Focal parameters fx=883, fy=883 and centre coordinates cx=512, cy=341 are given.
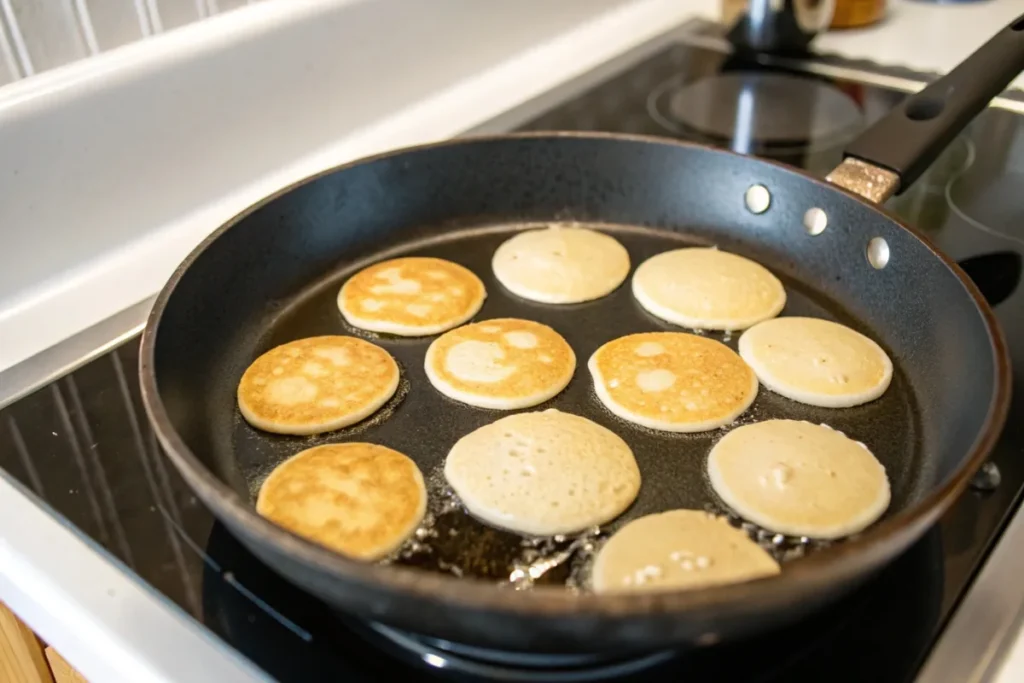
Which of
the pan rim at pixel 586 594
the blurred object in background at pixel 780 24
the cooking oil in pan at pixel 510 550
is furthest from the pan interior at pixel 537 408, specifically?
the blurred object in background at pixel 780 24

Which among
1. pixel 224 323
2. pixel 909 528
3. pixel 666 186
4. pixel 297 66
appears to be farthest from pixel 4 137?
pixel 909 528

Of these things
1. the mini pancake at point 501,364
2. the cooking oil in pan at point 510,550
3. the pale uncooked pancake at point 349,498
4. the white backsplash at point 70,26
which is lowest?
the cooking oil in pan at point 510,550

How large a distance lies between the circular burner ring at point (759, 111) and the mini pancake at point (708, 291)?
0.29 m

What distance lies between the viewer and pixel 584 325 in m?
0.98

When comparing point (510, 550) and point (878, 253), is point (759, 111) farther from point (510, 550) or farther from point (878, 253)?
point (510, 550)

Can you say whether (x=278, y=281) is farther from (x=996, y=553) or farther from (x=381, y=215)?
(x=996, y=553)

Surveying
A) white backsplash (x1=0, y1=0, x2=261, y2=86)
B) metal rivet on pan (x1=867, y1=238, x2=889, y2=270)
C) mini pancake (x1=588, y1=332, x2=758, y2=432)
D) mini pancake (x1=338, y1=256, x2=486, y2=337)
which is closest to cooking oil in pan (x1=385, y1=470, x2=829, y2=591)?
mini pancake (x1=588, y1=332, x2=758, y2=432)

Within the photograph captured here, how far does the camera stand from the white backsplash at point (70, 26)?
0.87 m

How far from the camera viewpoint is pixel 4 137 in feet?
2.83

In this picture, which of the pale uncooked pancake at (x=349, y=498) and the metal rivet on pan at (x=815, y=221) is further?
the metal rivet on pan at (x=815, y=221)

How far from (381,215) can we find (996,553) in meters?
0.74

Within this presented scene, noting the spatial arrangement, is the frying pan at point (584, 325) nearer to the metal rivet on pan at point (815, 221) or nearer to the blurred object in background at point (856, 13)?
the metal rivet on pan at point (815, 221)

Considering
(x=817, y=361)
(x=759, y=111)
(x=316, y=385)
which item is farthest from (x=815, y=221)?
(x=316, y=385)

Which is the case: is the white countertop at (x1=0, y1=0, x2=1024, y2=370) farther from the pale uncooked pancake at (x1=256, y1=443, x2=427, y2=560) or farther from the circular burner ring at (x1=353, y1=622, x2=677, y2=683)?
the circular burner ring at (x1=353, y1=622, x2=677, y2=683)
